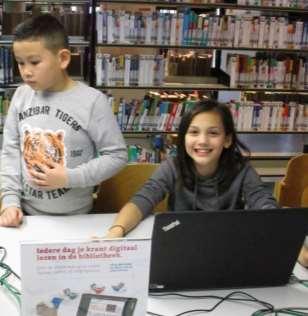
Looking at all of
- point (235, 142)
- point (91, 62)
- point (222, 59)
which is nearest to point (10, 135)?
point (235, 142)

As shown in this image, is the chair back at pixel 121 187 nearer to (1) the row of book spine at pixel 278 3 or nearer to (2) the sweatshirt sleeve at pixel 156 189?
(2) the sweatshirt sleeve at pixel 156 189

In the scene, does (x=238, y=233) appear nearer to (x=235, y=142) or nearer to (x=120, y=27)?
(x=235, y=142)

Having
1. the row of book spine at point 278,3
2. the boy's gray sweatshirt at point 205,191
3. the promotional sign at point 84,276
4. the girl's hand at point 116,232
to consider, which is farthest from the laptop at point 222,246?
the row of book spine at point 278,3

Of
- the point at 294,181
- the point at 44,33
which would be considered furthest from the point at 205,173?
the point at 294,181

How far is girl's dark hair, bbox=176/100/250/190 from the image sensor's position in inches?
64.4

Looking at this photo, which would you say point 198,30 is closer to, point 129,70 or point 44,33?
point 129,70

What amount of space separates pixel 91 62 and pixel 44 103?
2.03m

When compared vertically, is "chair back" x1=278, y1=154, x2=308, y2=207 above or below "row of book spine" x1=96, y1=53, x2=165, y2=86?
below

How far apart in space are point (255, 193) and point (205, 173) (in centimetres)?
18

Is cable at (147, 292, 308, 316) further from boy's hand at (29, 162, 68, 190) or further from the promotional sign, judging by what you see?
boy's hand at (29, 162, 68, 190)

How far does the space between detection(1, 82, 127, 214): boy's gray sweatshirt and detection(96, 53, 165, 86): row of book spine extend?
6.46ft

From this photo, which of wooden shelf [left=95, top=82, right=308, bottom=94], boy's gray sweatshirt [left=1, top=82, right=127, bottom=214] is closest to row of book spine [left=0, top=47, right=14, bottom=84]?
wooden shelf [left=95, top=82, right=308, bottom=94]

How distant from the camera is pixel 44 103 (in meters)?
1.67

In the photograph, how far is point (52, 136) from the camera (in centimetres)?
165
